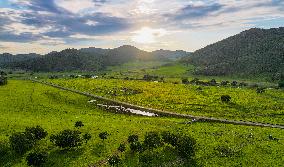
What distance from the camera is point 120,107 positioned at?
140 m

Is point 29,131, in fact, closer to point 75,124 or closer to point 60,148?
point 60,148

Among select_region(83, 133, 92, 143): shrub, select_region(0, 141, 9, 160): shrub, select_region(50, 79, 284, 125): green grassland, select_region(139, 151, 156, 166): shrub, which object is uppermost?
select_region(50, 79, 284, 125): green grassland

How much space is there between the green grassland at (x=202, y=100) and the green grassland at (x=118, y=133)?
1576 cm

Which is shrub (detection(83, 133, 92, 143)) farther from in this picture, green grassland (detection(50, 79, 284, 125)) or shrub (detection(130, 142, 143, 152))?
green grassland (detection(50, 79, 284, 125))

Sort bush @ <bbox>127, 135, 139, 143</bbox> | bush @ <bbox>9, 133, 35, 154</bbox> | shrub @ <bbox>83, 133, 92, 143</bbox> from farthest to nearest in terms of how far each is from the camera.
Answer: shrub @ <bbox>83, 133, 92, 143</bbox> → bush @ <bbox>127, 135, 139, 143</bbox> → bush @ <bbox>9, 133, 35, 154</bbox>

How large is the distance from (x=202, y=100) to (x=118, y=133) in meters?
59.7

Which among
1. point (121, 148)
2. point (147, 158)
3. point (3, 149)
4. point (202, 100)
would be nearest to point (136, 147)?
point (121, 148)

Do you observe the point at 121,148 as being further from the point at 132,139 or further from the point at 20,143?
the point at 20,143

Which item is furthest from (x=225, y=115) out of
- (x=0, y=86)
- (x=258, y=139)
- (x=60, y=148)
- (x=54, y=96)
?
(x=0, y=86)

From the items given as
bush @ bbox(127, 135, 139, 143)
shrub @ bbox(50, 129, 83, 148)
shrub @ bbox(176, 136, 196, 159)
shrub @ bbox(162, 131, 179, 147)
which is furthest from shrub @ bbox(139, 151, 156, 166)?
shrub @ bbox(50, 129, 83, 148)

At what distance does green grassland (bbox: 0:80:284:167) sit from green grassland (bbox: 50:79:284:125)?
1576 cm

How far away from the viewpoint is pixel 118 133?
93.4 meters

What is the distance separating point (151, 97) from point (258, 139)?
7259cm

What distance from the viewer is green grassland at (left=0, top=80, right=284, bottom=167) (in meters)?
75.8
